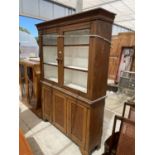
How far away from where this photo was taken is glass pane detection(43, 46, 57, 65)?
280cm

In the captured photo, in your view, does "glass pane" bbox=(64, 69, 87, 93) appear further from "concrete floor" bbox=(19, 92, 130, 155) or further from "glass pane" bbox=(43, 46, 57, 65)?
"concrete floor" bbox=(19, 92, 130, 155)

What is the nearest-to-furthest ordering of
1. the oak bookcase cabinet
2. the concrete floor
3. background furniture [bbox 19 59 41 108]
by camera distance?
the oak bookcase cabinet
the concrete floor
background furniture [bbox 19 59 41 108]

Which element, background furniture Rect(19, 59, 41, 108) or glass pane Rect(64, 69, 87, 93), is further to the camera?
background furniture Rect(19, 59, 41, 108)

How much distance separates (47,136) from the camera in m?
2.46

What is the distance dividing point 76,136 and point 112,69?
4.12 meters

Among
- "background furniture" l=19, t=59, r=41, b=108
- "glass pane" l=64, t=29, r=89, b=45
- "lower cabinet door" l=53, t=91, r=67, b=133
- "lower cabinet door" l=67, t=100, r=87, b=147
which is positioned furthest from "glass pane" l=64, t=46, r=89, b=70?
"background furniture" l=19, t=59, r=41, b=108

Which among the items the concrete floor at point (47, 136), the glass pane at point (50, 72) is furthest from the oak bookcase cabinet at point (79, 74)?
the concrete floor at point (47, 136)

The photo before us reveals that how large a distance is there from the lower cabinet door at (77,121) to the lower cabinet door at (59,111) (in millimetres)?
132

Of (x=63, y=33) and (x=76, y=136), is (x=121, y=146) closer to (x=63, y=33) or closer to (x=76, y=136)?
(x=76, y=136)

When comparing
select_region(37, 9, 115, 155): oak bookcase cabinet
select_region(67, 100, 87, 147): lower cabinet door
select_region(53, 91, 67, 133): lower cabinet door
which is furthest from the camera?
select_region(53, 91, 67, 133): lower cabinet door

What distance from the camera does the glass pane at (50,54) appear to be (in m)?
2.80

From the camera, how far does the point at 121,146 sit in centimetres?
138

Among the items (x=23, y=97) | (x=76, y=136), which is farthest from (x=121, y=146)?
(x=23, y=97)
